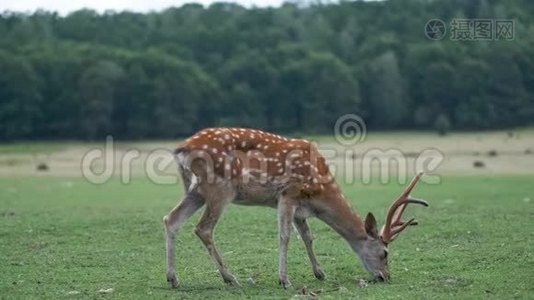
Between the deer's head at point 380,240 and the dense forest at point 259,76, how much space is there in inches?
1994

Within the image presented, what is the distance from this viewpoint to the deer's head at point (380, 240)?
38.0 ft

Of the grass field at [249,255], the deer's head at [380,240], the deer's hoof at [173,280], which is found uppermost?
the deer's head at [380,240]

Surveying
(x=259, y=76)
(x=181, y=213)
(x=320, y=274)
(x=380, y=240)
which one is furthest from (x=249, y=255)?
(x=259, y=76)

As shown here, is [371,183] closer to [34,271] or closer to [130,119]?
[34,271]

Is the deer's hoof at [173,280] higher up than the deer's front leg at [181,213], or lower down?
lower down

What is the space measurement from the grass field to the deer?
42cm

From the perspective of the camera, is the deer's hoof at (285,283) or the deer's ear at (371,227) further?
the deer's ear at (371,227)

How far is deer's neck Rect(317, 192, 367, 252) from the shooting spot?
38.8 ft

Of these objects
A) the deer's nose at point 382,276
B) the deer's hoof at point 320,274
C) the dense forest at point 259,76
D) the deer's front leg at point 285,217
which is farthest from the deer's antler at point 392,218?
the dense forest at point 259,76

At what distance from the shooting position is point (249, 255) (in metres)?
13.8

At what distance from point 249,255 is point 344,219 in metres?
2.34

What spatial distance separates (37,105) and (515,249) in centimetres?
5604

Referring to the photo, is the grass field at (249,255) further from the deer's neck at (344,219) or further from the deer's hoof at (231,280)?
the deer's neck at (344,219)

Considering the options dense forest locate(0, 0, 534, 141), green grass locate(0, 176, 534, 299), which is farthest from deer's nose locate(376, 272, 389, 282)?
dense forest locate(0, 0, 534, 141)
